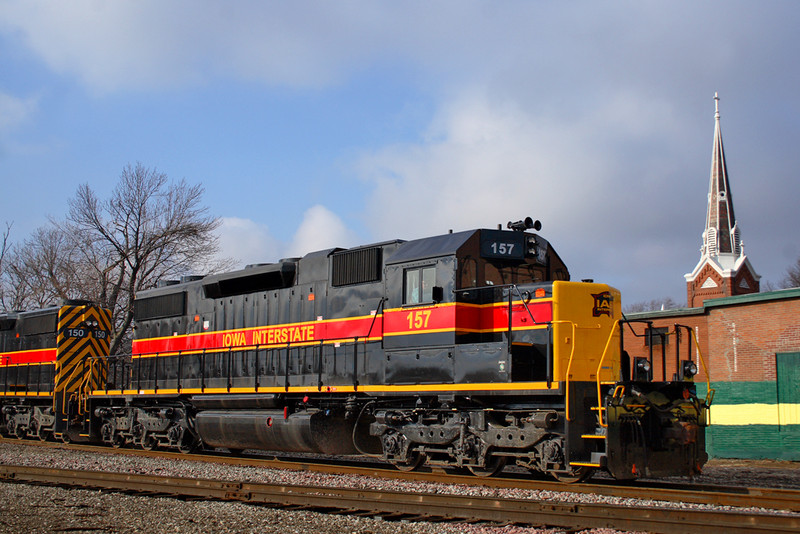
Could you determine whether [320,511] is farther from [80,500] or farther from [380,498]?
[80,500]

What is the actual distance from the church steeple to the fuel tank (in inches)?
2201

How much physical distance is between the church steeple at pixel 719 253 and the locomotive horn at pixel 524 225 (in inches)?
2206

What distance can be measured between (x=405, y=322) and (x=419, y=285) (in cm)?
62

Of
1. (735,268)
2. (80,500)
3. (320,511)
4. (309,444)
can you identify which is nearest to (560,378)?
(320,511)

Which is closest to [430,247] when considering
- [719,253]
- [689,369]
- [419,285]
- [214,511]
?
[419,285]

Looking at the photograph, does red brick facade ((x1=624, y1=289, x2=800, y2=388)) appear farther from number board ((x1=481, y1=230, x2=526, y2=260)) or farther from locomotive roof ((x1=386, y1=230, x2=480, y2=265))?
locomotive roof ((x1=386, y1=230, x2=480, y2=265))

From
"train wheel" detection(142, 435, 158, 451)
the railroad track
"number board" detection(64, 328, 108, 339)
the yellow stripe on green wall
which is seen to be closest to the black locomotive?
the railroad track

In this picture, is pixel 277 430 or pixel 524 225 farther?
pixel 277 430

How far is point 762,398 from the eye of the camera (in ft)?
59.1

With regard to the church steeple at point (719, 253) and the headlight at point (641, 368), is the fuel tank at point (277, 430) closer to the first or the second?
the headlight at point (641, 368)

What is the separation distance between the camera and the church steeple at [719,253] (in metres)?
64.8

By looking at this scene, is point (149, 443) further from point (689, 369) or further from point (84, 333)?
point (689, 369)

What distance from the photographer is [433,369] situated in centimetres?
1049

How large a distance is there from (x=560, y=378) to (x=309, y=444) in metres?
4.94
